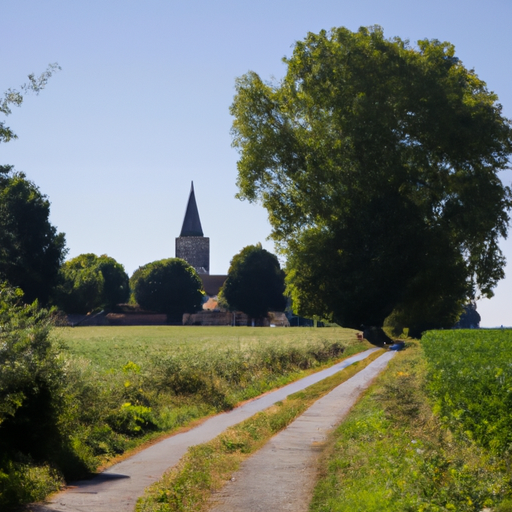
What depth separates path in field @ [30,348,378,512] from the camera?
12.2 m

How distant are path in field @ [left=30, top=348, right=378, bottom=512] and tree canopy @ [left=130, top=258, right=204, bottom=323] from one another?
397ft

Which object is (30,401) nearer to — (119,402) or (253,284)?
(119,402)

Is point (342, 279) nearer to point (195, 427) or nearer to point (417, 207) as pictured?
point (417, 207)

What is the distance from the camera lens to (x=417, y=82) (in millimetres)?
47562

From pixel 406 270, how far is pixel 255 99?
14752mm

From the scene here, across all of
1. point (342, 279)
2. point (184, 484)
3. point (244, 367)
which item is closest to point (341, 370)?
point (244, 367)

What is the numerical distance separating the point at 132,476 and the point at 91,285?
11602 centimetres

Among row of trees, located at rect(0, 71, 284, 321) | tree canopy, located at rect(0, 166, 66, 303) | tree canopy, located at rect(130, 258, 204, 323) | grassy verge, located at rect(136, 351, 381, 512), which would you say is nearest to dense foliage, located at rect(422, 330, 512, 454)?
grassy verge, located at rect(136, 351, 381, 512)

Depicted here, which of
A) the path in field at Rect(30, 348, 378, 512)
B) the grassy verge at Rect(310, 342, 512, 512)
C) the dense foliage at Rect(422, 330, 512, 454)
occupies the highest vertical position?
the dense foliage at Rect(422, 330, 512, 454)

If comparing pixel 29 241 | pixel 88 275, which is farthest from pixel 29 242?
pixel 88 275

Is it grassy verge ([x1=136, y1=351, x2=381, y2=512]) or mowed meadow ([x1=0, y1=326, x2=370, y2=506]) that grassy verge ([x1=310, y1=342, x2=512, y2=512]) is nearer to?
grassy verge ([x1=136, y1=351, x2=381, y2=512])

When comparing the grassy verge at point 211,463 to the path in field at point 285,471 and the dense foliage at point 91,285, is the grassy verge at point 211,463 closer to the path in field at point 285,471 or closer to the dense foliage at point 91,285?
the path in field at point 285,471

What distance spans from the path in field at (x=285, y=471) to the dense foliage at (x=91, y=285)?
81008mm

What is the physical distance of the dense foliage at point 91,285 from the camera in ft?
400
